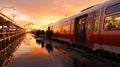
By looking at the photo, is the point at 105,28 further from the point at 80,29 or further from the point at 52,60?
the point at 80,29

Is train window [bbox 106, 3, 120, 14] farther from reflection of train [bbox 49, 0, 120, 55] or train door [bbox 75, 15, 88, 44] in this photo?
train door [bbox 75, 15, 88, 44]

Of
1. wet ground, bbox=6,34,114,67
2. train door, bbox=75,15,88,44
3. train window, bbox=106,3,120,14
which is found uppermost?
train window, bbox=106,3,120,14

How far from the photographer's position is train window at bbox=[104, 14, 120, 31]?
43.8 feet

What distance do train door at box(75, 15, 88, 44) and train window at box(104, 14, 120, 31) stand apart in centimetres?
673

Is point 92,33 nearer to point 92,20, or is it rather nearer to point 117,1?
point 92,20

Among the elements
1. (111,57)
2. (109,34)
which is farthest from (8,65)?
→ (111,57)

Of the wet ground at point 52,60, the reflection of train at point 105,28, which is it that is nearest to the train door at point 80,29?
the reflection of train at point 105,28

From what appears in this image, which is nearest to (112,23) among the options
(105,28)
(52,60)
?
(105,28)

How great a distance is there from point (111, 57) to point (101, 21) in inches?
86.4

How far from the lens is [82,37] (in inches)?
897

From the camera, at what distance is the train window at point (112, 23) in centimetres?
1336

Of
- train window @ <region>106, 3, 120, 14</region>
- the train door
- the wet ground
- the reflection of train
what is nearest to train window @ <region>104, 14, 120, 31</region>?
the reflection of train

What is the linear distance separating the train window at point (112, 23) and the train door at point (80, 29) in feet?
22.1

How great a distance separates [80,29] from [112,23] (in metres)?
9.74
